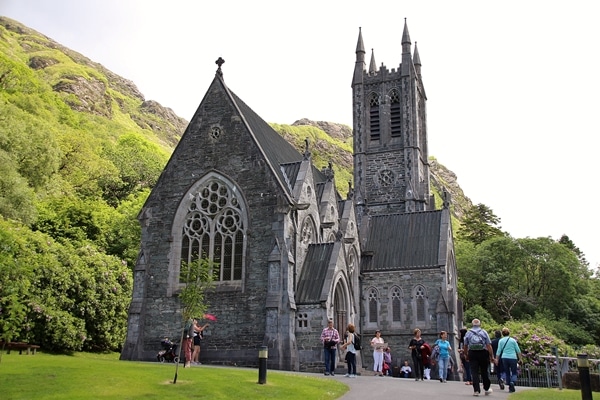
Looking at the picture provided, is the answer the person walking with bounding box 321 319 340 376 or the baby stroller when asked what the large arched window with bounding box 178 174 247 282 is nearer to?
the baby stroller

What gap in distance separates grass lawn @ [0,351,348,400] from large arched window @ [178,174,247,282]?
1085 cm

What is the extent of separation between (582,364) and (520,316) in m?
53.0

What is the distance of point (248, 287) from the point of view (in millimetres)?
30094

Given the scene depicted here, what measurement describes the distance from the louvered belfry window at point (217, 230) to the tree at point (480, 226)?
2820 inches

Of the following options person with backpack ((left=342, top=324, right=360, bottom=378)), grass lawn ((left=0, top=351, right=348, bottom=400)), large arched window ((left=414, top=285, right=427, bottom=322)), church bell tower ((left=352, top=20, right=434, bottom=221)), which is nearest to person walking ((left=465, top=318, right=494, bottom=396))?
grass lawn ((left=0, top=351, right=348, bottom=400))

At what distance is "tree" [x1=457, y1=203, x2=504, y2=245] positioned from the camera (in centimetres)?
9825

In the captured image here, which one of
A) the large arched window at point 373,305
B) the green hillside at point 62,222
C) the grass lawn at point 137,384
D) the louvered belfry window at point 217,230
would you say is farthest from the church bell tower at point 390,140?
the grass lawn at point 137,384

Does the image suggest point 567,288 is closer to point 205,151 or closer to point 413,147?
point 413,147

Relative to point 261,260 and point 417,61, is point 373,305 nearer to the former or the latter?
point 261,260

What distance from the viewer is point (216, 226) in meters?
32.1

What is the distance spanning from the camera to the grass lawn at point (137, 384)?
15.3m

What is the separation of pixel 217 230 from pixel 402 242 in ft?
54.2

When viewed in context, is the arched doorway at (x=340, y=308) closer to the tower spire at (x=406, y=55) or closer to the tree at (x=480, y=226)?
the tower spire at (x=406, y=55)

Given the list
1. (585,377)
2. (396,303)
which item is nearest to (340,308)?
(396,303)
